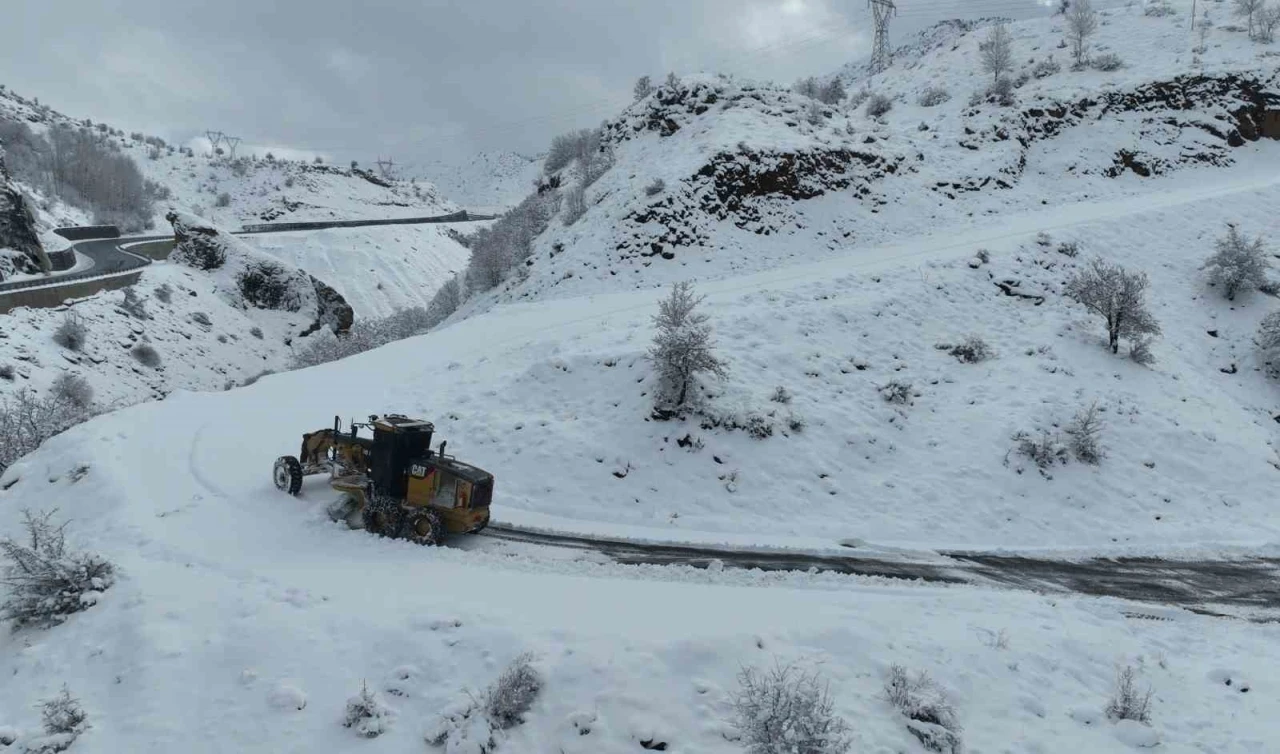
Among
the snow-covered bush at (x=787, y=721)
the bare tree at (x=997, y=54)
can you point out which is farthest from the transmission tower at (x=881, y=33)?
the snow-covered bush at (x=787, y=721)

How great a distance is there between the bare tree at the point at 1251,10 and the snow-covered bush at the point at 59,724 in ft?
226

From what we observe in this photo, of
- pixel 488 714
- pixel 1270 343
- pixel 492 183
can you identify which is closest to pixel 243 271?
pixel 488 714

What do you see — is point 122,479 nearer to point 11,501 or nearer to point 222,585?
point 11,501

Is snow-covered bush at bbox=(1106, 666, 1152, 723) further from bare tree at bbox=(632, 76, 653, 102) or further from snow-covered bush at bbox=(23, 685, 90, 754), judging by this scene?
bare tree at bbox=(632, 76, 653, 102)

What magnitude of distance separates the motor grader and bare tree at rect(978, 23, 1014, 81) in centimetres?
5034

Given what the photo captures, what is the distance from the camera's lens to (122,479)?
46.4 feet

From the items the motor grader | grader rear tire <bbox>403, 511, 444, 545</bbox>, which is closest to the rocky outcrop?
the motor grader

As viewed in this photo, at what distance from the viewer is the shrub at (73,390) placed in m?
25.5

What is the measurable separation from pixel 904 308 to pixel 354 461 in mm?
18902

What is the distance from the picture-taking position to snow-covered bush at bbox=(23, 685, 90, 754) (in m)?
6.79

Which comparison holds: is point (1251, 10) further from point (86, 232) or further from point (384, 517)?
point (86, 232)

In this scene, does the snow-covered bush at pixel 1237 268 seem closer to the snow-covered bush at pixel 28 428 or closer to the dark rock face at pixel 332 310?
the snow-covered bush at pixel 28 428

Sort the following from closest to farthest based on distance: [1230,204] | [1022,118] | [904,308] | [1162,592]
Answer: [1162,592] < [904,308] < [1230,204] < [1022,118]

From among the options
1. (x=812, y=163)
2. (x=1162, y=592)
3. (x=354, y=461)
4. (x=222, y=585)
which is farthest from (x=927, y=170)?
(x=222, y=585)
